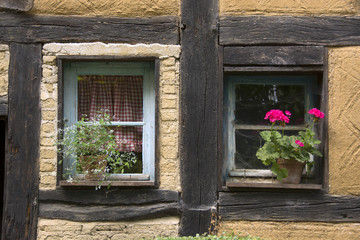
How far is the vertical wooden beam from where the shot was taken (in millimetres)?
4109

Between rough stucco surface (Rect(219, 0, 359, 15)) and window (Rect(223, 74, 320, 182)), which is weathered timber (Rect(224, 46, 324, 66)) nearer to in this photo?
window (Rect(223, 74, 320, 182))

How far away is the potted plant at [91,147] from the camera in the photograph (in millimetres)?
4098

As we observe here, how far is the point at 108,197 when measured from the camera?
13.5 feet

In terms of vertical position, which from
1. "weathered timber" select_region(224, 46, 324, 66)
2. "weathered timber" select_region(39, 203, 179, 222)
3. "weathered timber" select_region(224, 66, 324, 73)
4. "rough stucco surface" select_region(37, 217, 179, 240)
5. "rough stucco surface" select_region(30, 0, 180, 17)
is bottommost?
"rough stucco surface" select_region(37, 217, 179, 240)

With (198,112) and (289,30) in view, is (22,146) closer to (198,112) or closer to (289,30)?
(198,112)

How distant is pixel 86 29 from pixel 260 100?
2.02 meters

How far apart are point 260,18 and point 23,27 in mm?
2466

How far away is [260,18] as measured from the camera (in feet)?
13.8

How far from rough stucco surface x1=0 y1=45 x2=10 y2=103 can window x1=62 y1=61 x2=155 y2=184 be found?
1.89 ft

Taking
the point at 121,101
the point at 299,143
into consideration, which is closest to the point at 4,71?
the point at 121,101

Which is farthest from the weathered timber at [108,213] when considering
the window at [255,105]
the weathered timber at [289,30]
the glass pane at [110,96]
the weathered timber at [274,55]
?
the weathered timber at [289,30]

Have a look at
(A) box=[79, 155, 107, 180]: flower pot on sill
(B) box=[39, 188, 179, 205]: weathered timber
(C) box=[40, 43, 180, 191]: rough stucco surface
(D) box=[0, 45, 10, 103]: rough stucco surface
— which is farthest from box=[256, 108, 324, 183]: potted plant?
(D) box=[0, 45, 10, 103]: rough stucco surface

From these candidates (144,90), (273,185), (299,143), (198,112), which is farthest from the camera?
(144,90)

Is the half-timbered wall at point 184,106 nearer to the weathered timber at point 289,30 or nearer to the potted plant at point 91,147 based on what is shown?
the weathered timber at point 289,30
